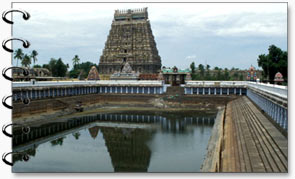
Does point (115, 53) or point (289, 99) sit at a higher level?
point (115, 53)

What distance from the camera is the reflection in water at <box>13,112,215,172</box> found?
21.3m

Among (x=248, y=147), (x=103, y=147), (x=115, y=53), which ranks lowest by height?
(x=103, y=147)

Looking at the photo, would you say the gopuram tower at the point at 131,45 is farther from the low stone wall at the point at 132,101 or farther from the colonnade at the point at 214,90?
the low stone wall at the point at 132,101

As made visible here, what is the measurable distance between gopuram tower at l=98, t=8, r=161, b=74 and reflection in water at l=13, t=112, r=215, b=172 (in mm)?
44141

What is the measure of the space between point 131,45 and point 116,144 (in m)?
63.5

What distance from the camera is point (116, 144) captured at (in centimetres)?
2883

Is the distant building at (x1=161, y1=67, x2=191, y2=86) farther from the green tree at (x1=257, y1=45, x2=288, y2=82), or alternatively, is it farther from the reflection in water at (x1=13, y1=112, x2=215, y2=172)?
the reflection in water at (x1=13, y1=112, x2=215, y2=172)

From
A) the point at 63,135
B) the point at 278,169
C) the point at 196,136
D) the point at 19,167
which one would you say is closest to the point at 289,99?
the point at 278,169

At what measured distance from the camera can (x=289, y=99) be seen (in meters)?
13.7

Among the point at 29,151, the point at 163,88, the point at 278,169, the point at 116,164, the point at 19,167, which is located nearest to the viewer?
the point at 278,169

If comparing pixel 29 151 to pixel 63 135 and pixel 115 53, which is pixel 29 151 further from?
pixel 115 53

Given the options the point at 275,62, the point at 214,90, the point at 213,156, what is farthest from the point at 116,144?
the point at 275,62

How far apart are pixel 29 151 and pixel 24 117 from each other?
1261cm

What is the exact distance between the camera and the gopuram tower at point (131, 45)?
288 feet
